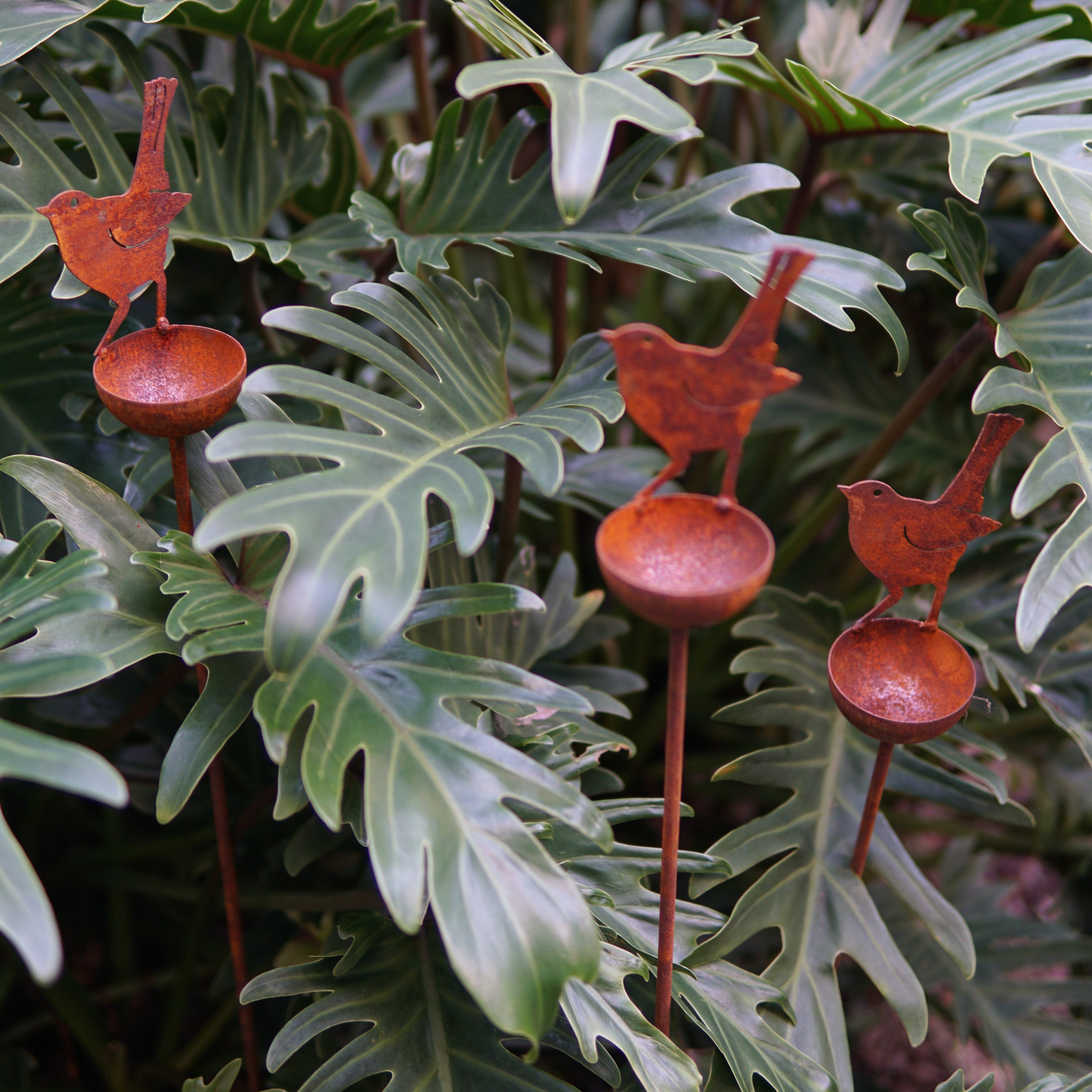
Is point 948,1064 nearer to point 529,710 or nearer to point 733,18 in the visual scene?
point 529,710

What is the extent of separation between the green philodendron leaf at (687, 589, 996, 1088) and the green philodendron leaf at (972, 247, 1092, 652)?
190mm

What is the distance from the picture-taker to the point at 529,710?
611 millimetres

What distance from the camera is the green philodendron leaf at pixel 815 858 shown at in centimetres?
68

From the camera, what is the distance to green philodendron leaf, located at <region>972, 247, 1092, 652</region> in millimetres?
577

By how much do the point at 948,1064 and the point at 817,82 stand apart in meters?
1.34

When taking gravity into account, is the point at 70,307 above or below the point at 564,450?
above

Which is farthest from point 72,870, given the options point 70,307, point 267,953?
point 70,307

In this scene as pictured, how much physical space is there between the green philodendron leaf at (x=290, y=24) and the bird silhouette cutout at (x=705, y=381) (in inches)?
20.3

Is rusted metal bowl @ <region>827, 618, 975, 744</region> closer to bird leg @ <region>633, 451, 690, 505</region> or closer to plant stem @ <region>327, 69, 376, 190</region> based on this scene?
bird leg @ <region>633, 451, 690, 505</region>

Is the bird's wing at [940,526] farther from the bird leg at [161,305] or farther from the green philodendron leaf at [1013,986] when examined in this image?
the green philodendron leaf at [1013,986]

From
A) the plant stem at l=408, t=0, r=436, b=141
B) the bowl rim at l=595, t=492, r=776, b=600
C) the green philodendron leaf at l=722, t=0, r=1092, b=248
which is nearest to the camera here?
the bowl rim at l=595, t=492, r=776, b=600

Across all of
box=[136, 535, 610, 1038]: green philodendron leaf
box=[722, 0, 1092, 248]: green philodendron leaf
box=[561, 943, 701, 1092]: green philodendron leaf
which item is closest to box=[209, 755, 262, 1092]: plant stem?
box=[136, 535, 610, 1038]: green philodendron leaf

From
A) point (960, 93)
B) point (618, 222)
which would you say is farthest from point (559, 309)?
point (960, 93)

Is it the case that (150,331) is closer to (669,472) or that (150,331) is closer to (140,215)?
(140,215)
